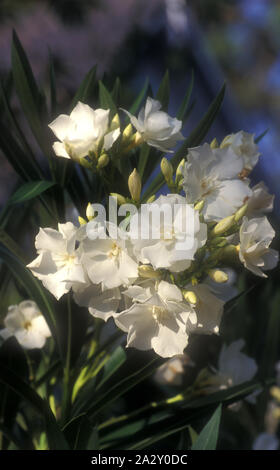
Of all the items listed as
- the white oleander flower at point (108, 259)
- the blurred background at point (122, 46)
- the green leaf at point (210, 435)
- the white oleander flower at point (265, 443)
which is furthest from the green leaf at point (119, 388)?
the blurred background at point (122, 46)

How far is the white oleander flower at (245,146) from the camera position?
739mm

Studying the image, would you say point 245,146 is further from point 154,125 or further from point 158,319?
point 158,319

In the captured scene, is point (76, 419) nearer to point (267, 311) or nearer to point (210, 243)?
point (210, 243)

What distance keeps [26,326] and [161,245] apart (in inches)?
14.8

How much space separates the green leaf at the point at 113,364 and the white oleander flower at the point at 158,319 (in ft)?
0.58

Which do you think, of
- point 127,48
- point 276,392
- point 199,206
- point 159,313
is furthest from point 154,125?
A: point 127,48

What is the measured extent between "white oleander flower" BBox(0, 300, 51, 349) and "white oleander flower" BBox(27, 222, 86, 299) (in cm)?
22

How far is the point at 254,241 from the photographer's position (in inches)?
26.2

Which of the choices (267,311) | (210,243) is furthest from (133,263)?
(267,311)

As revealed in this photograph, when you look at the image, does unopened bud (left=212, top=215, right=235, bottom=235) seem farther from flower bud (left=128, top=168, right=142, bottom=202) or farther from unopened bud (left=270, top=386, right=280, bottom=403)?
unopened bud (left=270, top=386, right=280, bottom=403)

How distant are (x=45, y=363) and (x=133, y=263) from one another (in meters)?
0.41

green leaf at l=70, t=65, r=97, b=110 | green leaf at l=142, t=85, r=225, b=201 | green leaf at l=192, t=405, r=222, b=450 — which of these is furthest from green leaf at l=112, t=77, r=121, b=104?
green leaf at l=192, t=405, r=222, b=450

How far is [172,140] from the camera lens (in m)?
0.76

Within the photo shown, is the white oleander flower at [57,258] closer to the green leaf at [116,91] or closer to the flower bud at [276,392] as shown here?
the green leaf at [116,91]
